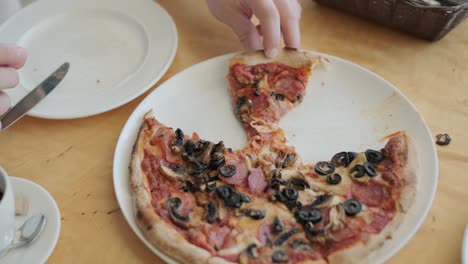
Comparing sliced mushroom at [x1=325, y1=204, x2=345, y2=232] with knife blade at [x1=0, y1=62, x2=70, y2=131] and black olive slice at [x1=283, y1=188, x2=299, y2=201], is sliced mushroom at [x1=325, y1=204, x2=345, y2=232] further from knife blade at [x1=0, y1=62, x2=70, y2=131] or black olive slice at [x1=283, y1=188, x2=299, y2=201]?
knife blade at [x1=0, y1=62, x2=70, y2=131]

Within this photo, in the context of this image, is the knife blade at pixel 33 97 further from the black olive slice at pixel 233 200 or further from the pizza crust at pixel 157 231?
the black olive slice at pixel 233 200

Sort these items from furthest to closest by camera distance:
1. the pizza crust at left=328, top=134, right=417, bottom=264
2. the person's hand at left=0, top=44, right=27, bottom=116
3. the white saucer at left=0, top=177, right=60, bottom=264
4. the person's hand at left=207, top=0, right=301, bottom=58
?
the person's hand at left=207, top=0, right=301, bottom=58, the person's hand at left=0, top=44, right=27, bottom=116, the white saucer at left=0, top=177, right=60, bottom=264, the pizza crust at left=328, top=134, right=417, bottom=264

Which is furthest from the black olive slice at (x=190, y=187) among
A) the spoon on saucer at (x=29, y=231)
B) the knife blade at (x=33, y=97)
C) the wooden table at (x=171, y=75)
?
the knife blade at (x=33, y=97)

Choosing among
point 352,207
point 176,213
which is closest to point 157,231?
point 176,213

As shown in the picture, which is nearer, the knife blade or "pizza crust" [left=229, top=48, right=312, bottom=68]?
the knife blade

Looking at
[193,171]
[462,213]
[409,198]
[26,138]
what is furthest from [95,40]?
[462,213]

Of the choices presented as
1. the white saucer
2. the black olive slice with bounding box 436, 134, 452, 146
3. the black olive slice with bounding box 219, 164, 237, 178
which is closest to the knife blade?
the white saucer
